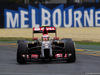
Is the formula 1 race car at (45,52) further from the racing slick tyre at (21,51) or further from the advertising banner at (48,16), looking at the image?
the advertising banner at (48,16)

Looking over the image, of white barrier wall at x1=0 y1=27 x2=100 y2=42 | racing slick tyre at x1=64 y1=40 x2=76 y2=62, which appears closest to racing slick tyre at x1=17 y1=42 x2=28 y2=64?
racing slick tyre at x1=64 y1=40 x2=76 y2=62

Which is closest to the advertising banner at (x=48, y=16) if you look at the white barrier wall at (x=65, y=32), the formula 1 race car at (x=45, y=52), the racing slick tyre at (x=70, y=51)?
the white barrier wall at (x=65, y=32)

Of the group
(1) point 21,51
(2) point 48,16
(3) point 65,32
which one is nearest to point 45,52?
(1) point 21,51

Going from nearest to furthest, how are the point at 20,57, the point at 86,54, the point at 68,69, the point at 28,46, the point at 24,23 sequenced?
the point at 68,69, the point at 20,57, the point at 28,46, the point at 86,54, the point at 24,23

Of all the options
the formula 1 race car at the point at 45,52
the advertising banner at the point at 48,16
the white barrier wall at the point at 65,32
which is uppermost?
the advertising banner at the point at 48,16

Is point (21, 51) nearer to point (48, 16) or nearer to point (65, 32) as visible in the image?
point (65, 32)

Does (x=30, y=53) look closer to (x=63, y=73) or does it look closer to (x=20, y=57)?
(x=20, y=57)

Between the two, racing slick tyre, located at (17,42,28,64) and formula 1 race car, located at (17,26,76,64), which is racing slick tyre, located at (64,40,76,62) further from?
racing slick tyre, located at (17,42,28,64)

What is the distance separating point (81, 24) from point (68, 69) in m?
24.4

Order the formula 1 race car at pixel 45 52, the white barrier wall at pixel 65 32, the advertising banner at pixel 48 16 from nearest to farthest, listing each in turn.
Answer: the formula 1 race car at pixel 45 52 → the white barrier wall at pixel 65 32 → the advertising banner at pixel 48 16

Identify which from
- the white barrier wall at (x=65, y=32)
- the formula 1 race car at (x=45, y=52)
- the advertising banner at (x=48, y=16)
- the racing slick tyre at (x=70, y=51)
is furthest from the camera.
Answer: the advertising banner at (x=48, y=16)

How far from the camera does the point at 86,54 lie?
20.3 meters

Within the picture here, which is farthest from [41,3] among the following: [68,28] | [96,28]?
[96,28]

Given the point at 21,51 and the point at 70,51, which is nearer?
the point at 21,51
